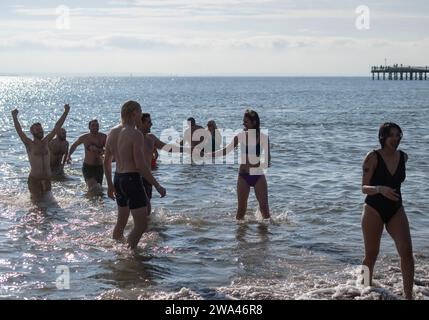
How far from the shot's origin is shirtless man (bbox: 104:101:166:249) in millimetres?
7727

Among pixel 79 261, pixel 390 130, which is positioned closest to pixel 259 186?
pixel 79 261

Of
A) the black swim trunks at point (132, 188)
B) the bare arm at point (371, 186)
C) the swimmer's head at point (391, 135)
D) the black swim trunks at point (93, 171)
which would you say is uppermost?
the swimmer's head at point (391, 135)

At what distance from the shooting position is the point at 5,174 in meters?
17.0

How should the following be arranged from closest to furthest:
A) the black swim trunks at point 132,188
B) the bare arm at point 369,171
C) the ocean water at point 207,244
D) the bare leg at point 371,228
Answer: the bare arm at point 369,171 < the bare leg at point 371,228 < the ocean water at point 207,244 < the black swim trunks at point 132,188

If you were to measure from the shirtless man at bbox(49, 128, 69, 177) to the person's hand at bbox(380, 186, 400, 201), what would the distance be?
965 cm

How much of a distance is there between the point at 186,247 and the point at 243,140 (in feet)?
6.10

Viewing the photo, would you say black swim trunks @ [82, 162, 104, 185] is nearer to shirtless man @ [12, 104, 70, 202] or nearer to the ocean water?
the ocean water

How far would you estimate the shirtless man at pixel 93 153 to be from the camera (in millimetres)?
12805

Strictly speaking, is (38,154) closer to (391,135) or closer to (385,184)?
(385,184)

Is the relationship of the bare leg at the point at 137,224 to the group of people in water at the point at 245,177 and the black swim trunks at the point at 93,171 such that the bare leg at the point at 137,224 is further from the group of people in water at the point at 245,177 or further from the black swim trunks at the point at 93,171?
the black swim trunks at the point at 93,171

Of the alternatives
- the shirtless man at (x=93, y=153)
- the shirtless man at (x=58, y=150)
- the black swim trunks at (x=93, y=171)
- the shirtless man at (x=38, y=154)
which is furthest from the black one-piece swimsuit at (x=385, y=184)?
the shirtless man at (x=58, y=150)

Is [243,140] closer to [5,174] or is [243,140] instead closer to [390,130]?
[390,130]

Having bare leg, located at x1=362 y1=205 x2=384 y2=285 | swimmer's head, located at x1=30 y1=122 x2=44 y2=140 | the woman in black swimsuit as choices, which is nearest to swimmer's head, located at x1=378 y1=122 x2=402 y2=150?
the woman in black swimsuit

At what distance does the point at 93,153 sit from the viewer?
12.8 m
